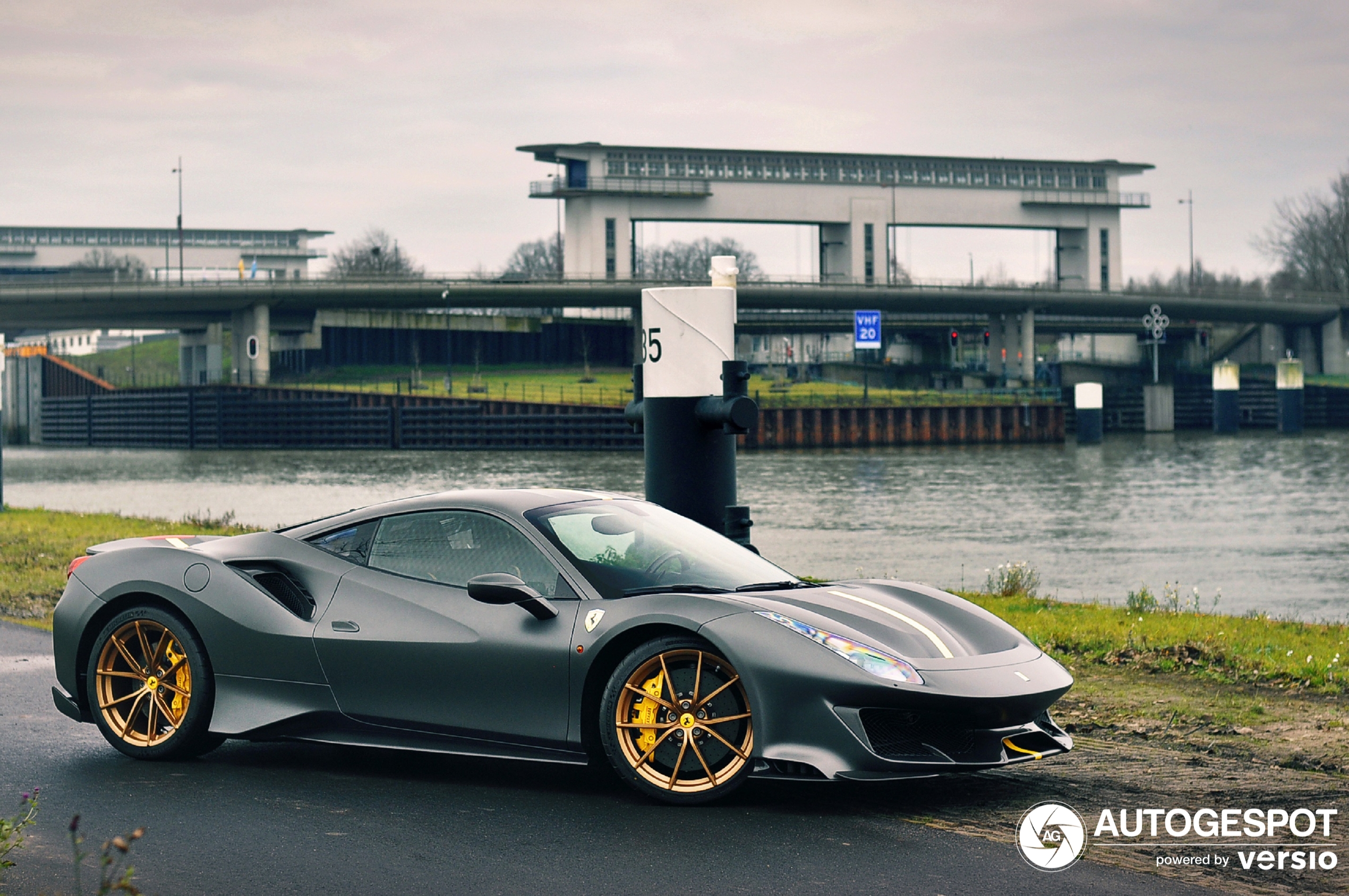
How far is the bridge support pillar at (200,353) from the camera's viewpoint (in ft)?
298

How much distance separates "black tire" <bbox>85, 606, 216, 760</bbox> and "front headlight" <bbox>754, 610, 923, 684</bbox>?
2.77 m

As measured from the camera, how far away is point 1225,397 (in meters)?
89.9

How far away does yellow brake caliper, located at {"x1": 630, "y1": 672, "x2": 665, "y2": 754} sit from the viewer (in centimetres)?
575

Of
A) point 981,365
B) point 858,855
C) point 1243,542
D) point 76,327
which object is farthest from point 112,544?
point 981,365

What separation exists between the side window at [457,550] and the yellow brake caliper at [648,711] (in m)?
0.62

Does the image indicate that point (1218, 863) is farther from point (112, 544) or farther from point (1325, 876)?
point (112, 544)

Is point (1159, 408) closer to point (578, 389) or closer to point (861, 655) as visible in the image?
point (578, 389)

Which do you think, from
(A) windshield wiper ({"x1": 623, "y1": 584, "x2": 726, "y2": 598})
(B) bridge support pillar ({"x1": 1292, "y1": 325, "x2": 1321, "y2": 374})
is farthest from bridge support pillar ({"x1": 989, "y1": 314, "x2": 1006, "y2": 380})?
(A) windshield wiper ({"x1": 623, "y1": 584, "x2": 726, "y2": 598})

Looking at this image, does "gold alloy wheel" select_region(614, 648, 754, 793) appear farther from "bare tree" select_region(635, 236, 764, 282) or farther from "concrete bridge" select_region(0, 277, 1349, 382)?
"bare tree" select_region(635, 236, 764, 282)

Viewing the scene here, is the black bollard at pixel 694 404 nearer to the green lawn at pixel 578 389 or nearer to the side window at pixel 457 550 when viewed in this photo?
the side window at pixel 457 550

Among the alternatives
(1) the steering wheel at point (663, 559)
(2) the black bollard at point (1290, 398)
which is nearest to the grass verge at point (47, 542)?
(1) the steering wheel at point (663, 559)

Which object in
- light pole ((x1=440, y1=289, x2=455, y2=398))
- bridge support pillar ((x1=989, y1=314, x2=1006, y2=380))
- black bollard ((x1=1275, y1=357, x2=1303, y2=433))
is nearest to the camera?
light pole ((x1=440, y1=289, x2=455, y2=398))

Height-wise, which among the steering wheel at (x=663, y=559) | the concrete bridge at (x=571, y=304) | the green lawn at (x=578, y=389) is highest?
the concrete bridge at (x=571, y=304)

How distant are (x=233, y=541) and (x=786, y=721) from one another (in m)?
3.04
